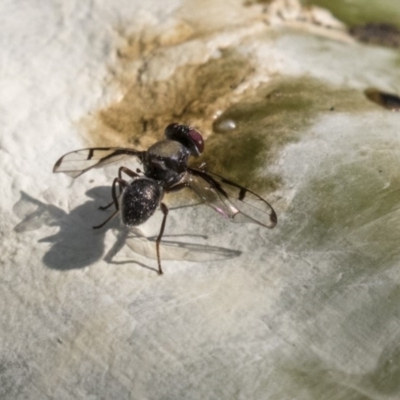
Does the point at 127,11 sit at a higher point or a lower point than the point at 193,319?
higher

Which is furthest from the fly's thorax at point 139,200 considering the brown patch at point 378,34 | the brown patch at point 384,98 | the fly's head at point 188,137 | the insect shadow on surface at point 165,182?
the brown patch at point 378,34

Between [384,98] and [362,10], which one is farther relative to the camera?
[362,10]

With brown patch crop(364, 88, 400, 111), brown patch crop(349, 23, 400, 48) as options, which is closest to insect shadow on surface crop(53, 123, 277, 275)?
brown patch crop(364, 88, 400, 111)

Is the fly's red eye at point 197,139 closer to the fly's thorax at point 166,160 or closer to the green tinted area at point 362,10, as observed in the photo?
the fly's thorax at point 166,160

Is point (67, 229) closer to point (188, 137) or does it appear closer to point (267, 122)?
point (188, 137)

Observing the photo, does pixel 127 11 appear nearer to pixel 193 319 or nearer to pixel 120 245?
pixel 120 245

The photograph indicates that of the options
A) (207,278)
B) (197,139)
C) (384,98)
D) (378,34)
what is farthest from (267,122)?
(378,34)

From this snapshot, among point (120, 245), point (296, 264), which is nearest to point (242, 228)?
point (296, 264)

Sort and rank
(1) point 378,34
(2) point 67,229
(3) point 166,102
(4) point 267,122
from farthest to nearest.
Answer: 1. (1) point 378,34
2. (3) point 166,102
3. (4) point 267,122
4. (2) point 67,229
